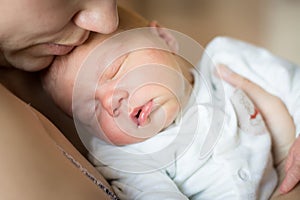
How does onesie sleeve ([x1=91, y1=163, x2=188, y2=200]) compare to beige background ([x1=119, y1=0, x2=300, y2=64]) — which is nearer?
onesie sleeve ([x1=91, y1=163, x2=188, y2=200])

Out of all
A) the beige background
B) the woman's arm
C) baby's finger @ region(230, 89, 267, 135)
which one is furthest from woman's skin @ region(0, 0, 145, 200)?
the beige background

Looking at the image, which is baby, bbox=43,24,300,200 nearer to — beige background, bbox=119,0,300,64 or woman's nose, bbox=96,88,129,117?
woman's nose, bbox=96,88,129,117

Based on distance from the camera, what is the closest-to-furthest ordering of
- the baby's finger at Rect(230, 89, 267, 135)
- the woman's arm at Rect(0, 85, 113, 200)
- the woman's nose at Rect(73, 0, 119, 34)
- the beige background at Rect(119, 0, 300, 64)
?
the woman's arm at Rect(0, 85, 113, 200)
the woman's nose at Rect(73, 0, 119, 34)
the baby's finger at Rect(230, 89, 267, 135)
the beige background at Rect(119, 0, 300, 64)

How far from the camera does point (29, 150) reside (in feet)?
1.60

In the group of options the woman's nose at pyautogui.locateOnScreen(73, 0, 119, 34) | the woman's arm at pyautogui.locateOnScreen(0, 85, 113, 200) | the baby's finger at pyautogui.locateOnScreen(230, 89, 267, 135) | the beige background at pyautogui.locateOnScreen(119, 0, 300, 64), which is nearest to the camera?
the woman's arm at pyautogui.locateOnScreen(0, 85, 113, 200)

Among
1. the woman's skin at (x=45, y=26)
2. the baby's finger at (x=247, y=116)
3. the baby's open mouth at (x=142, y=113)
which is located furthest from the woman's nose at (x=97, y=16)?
the baby's finger at (x=247, y=116)

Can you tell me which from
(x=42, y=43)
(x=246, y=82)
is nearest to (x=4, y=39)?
(x=42, y=43)

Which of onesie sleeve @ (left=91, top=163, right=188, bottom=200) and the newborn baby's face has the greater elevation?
the newborn baby's face

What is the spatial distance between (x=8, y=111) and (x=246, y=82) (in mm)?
425

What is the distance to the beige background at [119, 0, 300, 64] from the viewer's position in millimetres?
1974

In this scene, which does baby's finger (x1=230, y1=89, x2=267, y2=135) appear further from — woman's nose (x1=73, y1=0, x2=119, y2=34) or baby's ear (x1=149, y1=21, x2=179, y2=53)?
woman's nose (x1=73, y1=0, x2=119, y2=34)

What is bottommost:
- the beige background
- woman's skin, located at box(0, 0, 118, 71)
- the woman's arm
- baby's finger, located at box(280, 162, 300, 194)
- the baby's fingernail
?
the beige background

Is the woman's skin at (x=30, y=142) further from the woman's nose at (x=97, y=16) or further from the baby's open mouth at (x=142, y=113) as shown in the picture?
the baby's open mouth at (x=142, y=113)

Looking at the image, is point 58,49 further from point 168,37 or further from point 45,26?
point 168,37
